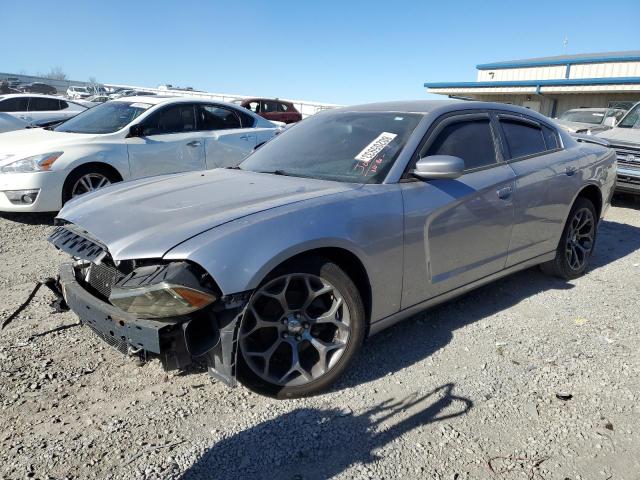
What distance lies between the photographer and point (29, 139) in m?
6.57

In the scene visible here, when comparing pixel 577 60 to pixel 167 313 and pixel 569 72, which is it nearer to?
pixel 569 72

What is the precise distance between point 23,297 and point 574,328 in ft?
13.6

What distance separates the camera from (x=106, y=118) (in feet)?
22.8

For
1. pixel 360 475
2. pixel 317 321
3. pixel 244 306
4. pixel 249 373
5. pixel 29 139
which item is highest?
pixel 29 139

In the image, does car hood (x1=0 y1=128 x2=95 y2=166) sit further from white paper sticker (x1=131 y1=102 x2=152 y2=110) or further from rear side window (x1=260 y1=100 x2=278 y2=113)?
rear side window (x1=260 y1=100 x2=278 y2=113)

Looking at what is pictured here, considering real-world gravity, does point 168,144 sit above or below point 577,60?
below

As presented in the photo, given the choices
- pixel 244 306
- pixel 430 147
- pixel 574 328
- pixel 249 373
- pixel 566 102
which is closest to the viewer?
pixel 244 306

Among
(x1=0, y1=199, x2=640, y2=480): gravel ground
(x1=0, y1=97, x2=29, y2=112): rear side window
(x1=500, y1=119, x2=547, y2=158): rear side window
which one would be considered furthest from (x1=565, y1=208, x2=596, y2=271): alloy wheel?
(x1=0, y1=97, x2=29, y2=112): rear side window

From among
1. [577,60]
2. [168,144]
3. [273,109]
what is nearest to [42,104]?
[273,109]

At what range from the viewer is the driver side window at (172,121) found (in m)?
6.82

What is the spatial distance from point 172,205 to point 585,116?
1252cm

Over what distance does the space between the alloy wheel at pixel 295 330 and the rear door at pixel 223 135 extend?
4.68m

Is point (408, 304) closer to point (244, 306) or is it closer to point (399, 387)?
point (399, 387)

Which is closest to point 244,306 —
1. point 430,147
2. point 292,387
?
point 292,387
